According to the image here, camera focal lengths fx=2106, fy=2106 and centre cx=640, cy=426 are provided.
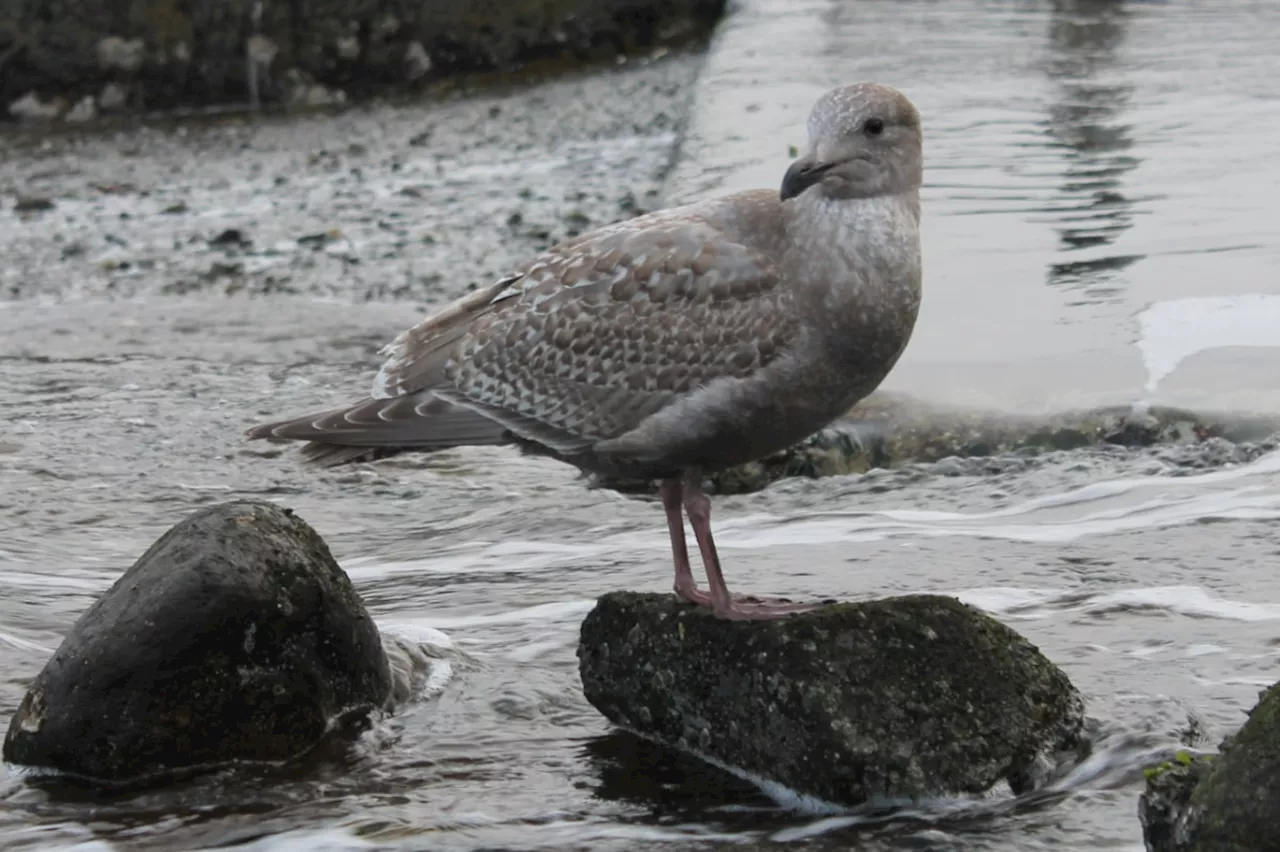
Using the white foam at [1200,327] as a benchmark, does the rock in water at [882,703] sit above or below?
below

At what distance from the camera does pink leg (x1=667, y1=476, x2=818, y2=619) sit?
211 inches

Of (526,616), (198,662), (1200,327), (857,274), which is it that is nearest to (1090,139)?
(1200,327)

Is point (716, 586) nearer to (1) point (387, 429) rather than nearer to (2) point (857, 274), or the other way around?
(2) point (857, 274)

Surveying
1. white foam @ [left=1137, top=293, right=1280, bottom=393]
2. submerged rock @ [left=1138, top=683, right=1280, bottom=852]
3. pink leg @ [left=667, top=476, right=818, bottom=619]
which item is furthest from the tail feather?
white foam @ [left=1137, top=293, right=1280, bottom=393]

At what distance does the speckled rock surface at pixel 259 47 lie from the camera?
1728 cm

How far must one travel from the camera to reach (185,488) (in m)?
7.93

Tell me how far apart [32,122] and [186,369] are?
835cm

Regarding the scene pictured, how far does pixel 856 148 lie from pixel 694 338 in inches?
25.1

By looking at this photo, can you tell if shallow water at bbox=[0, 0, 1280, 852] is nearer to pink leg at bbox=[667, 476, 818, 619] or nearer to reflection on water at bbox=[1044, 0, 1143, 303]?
reflection on water at bbox=[1044, 0, 1143, 303]

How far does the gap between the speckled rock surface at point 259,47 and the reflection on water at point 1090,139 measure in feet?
15.7

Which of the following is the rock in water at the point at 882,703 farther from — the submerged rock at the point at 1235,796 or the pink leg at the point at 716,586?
the submerged rock at the point at 1235,796

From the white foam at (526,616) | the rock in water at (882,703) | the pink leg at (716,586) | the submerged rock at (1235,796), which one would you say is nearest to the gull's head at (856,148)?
the pink leg at (716,586)

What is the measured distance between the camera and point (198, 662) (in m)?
5.27

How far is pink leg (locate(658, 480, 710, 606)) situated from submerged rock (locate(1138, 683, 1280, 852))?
5.29 ft
